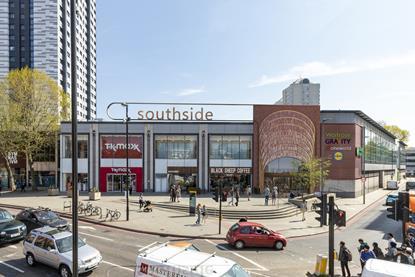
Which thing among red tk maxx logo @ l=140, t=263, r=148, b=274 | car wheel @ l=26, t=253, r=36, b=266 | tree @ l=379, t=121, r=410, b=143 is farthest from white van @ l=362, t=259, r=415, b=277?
tree @ l=379, t=121, r=410, b=143

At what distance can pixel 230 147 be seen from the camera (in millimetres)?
43219

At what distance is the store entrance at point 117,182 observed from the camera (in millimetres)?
42125

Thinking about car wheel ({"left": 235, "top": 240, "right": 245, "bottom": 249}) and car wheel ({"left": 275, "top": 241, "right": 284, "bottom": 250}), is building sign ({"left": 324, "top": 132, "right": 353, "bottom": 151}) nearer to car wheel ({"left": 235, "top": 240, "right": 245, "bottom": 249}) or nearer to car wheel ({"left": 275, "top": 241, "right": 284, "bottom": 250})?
car wheel ({"left": 275, "top": 241, "right": 284, "bottom": 250})

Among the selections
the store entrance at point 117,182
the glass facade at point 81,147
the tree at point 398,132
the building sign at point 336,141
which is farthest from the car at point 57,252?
the tree at point 398,132

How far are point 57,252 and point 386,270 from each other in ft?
40.2

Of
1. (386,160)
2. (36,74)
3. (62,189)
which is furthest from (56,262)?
(386,160)

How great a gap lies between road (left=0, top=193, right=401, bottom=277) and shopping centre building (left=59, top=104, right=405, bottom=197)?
59.4 feet

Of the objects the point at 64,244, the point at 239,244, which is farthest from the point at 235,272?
the point at 239,244

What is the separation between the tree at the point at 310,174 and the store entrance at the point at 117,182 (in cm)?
2019

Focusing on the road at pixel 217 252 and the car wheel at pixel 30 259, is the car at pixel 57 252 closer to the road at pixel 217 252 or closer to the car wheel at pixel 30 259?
the car wheel at pixel 30 259

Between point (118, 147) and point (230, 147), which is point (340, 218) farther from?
point (118, 147)

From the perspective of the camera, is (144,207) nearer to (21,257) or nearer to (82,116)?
(21,257)

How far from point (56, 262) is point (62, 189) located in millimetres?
30851

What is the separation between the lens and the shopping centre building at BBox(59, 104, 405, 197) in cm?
4209
